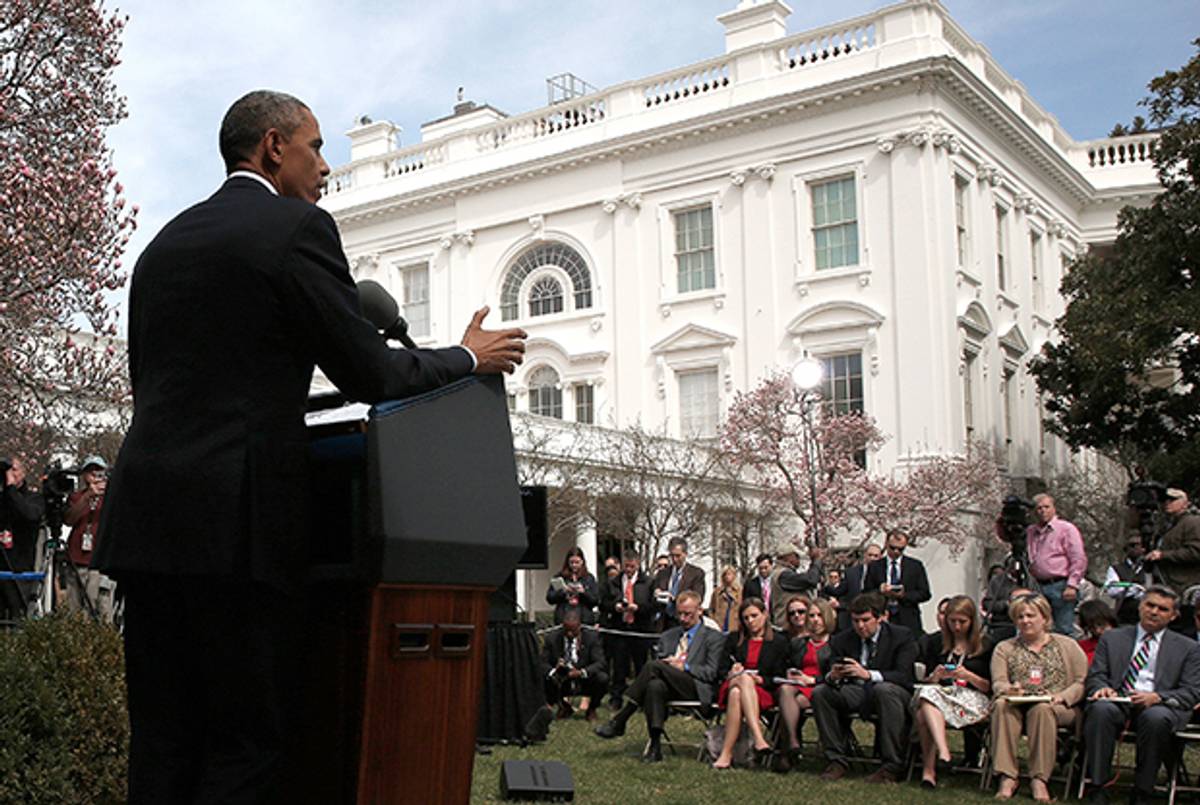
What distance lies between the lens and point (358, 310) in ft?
10.2

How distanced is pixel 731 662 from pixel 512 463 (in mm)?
9926

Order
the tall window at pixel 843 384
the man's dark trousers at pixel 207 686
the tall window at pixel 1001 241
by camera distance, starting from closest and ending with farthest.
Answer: the man's dark trousers at pixel 207 686 < the tall window at pixel 843 384 < the tall window at pixel 1001 241

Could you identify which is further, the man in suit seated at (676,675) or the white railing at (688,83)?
the white railing at (688,83)

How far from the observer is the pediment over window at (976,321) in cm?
3534

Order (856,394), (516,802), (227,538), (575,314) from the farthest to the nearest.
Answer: (575,314), (856,394), (516,802), (227,538)

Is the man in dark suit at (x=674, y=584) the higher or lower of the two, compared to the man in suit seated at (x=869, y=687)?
higher

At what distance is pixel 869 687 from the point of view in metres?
11.2

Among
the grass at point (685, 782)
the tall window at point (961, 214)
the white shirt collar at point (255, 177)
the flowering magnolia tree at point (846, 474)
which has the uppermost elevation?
the tall window at point (961, 214)

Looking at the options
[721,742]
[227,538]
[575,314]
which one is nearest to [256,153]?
[227,538]

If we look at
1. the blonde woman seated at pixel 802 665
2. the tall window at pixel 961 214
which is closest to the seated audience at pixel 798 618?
the blonde woman seated at pixel 802 665

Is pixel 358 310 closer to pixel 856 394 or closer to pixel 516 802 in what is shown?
pixel 516 802

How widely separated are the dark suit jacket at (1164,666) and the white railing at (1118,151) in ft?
130

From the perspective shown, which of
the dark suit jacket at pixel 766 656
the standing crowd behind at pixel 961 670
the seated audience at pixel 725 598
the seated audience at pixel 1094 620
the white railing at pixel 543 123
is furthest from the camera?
the white railing at pixel 543 123

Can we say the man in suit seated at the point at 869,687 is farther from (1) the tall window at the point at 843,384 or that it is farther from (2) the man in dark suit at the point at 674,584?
(1) the tall window at the point at 843,384
